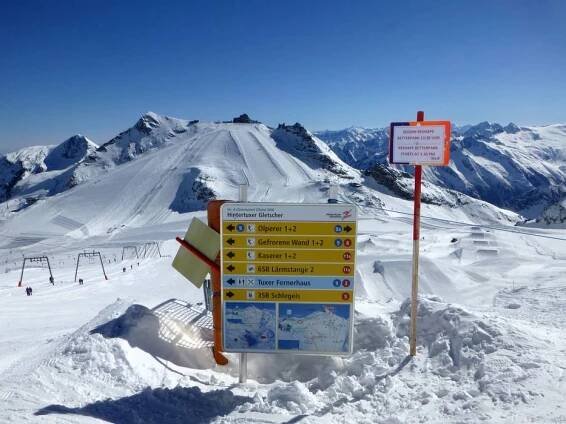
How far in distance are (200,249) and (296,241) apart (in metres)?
1.84

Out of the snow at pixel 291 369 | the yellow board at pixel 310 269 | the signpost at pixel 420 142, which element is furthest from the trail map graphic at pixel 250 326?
the signpost at pixel 420 142

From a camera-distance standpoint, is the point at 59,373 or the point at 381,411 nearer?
the point at 381,411

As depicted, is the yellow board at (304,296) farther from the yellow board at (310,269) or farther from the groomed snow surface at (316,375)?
the groomed snow surface at (316,375)

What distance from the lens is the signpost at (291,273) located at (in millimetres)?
7293

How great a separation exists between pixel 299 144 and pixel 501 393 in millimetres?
112211

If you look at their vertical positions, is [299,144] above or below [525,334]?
above

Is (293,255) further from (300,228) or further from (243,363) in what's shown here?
(243,363)

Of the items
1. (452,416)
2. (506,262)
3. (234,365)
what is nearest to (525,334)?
(452,416)

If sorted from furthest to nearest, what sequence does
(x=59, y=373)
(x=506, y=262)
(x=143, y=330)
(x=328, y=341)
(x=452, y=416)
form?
(x=506, y=262) → (x=143, y=330) → (x=328, y=341) → (x=59, y=373) → (x=452, y=416)

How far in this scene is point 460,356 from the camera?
6.80m

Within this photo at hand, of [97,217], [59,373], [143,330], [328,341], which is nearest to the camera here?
[59,373]

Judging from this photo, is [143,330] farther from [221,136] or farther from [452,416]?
[221,136]

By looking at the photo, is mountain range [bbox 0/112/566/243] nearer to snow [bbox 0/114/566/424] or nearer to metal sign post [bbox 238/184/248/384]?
snow [bbox 0/114/566/424]

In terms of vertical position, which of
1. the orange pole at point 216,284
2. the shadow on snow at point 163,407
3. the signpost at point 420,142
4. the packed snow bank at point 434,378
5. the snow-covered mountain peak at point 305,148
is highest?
the snow-covered mountain peak at point 305,148
